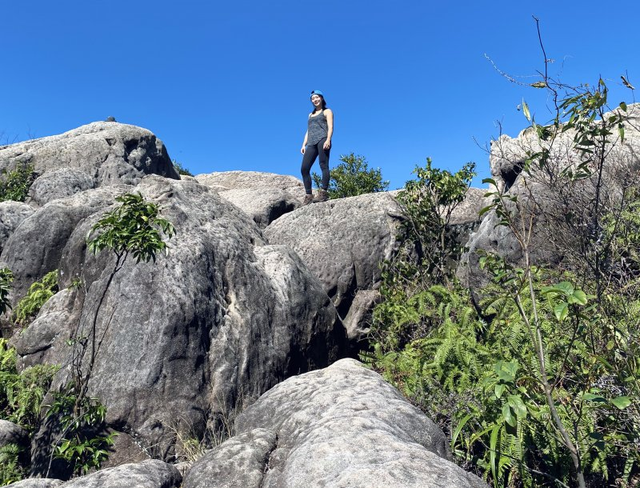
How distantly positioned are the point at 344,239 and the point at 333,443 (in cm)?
748

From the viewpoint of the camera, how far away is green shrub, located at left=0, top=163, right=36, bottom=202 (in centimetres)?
1528

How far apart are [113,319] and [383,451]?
14.4 ft

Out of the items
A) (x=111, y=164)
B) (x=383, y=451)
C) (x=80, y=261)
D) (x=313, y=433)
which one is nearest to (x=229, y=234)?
(x=80, y=261)

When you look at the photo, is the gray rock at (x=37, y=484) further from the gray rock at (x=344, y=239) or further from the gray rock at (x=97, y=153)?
the gray rock at (x=97, y=153)

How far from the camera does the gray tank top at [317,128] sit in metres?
13.3

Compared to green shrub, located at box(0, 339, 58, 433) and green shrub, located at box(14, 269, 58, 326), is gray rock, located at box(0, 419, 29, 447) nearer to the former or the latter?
green shrub, located at box(0, 339, 58, 433)

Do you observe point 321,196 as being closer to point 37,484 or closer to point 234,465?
point 234,465

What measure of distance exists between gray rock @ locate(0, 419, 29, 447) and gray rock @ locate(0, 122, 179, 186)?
10480 millimetres

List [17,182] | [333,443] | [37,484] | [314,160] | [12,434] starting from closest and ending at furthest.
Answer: [333,443] < [37,484] < [12,434] < [314,160] < [17,182]

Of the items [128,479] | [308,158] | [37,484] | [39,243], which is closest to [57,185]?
[39,243]

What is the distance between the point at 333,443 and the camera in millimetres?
4246

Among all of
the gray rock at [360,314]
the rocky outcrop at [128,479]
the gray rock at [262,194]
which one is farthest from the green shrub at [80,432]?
the gray rock at [262,194]

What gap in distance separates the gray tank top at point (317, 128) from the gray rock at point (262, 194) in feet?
7.36

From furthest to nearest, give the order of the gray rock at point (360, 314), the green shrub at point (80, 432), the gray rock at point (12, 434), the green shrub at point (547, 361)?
the gray rock at point (360, 314), the gray rock at point (12, 434), the green shrub at point (80, 432), the green shrub at point (547, 361)
